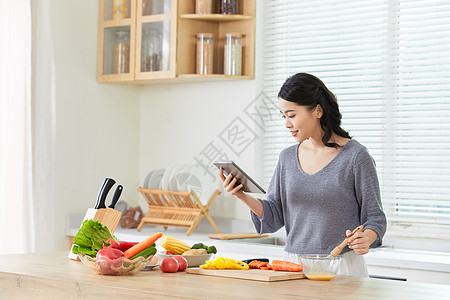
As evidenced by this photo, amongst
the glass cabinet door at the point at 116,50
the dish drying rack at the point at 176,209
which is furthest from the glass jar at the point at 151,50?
the dish drying rack at the point at 176,209

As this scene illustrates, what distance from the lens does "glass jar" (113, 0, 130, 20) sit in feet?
13.4

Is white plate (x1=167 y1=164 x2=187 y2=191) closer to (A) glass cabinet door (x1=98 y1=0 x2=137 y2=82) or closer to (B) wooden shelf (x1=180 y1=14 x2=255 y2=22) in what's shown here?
(A) glass cabinet door (x1=98 y1=0 x2=137 y2=82)

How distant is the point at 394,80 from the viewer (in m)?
3.50

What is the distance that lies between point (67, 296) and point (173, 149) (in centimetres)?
238

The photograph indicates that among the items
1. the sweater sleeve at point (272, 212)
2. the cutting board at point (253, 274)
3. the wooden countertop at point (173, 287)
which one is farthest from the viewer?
the sweater sleeve at point (272, 212)

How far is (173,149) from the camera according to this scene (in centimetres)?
429

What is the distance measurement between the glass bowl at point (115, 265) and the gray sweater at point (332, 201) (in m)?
0.66

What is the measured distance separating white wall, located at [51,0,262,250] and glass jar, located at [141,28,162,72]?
1.12 feet

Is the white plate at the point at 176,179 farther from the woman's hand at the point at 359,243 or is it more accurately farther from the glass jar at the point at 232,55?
the woman's hand at the point at 359,243

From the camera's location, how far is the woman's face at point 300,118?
7.92 ft

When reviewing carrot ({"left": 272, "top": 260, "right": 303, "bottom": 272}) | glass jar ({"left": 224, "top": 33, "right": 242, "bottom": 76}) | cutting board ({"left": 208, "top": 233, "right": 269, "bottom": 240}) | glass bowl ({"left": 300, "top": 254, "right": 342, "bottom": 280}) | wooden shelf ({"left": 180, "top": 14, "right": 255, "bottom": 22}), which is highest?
wooden shelf ({"left": 180, "top": 14, "right": 255, "bottom": 22})

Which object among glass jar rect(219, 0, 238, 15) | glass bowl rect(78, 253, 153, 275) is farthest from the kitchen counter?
glass jar rect(219, 0, 238, 15)

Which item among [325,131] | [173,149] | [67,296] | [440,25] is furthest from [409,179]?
[67,296]

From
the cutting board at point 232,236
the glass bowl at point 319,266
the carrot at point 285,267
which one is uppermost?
the glass bowl at point 319,266
